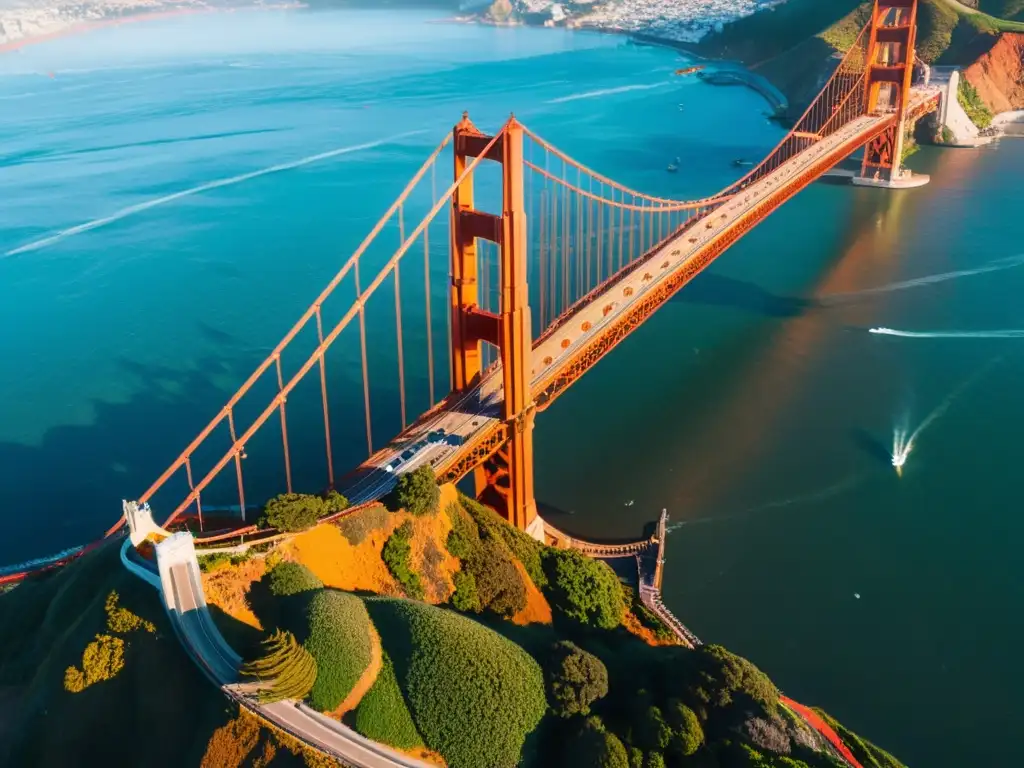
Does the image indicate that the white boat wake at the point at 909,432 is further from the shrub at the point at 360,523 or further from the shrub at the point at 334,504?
the shrub at the point at 334,504

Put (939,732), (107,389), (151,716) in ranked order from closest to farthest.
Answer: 1. (151,716)
2. (939,732)
3. (107,389)

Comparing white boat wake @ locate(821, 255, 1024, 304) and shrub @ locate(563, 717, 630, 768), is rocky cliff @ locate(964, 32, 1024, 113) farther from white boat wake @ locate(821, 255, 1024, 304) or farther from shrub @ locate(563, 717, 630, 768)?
shrub @ locate(563, 717, 630, 768)

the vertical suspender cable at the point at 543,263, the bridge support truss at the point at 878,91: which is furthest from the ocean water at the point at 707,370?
the vertical suspender cable at the point at 543,263

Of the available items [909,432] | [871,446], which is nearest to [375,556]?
[871,446]

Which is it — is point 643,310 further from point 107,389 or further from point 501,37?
point 501,37

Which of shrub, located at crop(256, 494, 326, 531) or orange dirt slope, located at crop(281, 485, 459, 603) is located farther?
orange dirt slope, located at crop(281, 485, 459, 603)

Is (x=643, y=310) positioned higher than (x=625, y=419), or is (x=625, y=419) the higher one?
(x=643, y=310)

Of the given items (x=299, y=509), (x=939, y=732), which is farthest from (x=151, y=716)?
(x=939, y=732)

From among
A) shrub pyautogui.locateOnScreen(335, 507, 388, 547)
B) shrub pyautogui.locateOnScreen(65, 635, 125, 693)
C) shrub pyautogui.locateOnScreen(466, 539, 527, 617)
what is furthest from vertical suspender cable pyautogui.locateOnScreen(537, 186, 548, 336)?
shrub pyautogui.locateOnScreen(65, 635, 125, 693)
